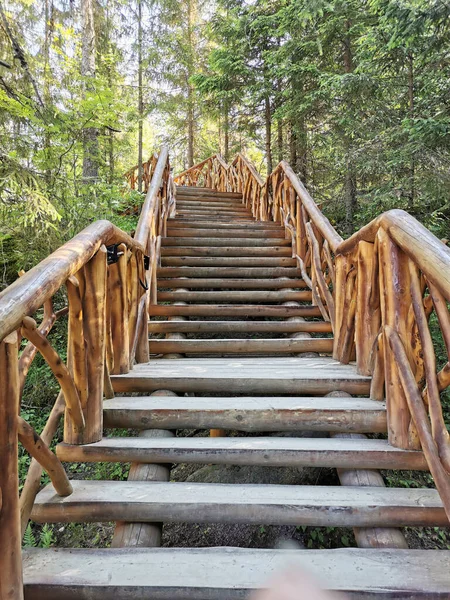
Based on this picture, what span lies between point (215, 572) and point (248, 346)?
1750mm

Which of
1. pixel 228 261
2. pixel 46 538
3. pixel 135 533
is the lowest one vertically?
pixel 46 538

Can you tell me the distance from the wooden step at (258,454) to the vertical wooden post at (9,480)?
589mm

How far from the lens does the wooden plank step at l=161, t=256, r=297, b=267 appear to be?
409 cm

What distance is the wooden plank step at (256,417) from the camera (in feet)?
5.61

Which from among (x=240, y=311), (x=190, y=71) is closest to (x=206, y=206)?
(x=240, y=311)

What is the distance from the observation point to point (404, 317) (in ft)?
5.46

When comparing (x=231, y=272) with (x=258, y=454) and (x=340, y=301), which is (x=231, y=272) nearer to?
(x=340, y=301)

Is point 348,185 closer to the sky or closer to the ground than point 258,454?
closer to the sky

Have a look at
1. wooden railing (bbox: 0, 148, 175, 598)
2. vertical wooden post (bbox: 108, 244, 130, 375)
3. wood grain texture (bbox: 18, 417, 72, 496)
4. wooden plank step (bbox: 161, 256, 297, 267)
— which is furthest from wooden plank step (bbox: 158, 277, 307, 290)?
wood grain texture (bbox: 18, 417, 72, 496)

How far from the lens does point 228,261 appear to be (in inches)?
163

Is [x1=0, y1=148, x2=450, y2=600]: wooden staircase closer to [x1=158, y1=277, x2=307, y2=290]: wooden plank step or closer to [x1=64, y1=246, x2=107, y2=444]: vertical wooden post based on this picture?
[x1=64, y1=246, x2=107, y2=444]: vertical wooden post

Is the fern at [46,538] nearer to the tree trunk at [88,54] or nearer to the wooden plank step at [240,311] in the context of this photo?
the wooden plank step at [240,311]

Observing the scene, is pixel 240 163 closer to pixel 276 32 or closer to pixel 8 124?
pixel 276 32

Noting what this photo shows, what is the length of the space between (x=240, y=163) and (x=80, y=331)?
825 cm
